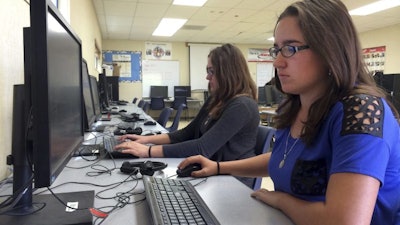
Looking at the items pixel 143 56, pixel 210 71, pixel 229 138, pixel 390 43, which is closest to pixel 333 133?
pixel 229 138

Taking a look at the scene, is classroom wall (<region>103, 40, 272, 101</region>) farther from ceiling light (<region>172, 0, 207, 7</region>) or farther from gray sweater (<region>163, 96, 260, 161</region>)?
gray sweater (<region>163, 96, 260, 161</region>)

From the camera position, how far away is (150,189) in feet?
3.08

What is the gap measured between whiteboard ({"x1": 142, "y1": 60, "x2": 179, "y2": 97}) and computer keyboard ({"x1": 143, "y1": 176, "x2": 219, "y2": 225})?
353 inches

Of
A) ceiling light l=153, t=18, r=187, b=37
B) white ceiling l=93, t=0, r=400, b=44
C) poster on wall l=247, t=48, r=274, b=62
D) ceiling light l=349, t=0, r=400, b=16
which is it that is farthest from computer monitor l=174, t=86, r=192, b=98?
ceiling light l=349, t=0, r=400, b=16

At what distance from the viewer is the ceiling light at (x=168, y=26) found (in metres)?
6.94

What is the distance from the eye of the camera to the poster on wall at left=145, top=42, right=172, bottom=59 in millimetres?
9664

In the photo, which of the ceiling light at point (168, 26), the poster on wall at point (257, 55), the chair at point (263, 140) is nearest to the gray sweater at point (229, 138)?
the chair at point (263, 140)

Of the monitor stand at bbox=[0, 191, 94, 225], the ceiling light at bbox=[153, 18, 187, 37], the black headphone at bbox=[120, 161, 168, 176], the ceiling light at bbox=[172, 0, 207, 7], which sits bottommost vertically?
the monitor stand at bbox=[0, 191, 94, 225]

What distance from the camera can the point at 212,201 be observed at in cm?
93

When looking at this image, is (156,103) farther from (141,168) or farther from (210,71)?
(141,168)

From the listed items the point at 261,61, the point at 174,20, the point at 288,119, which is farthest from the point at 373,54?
the point at 288,119

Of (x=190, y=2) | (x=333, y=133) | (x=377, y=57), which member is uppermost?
(x=190, y=2)

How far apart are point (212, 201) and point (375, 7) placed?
6.44m

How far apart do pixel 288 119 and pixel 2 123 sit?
1.02 meters
